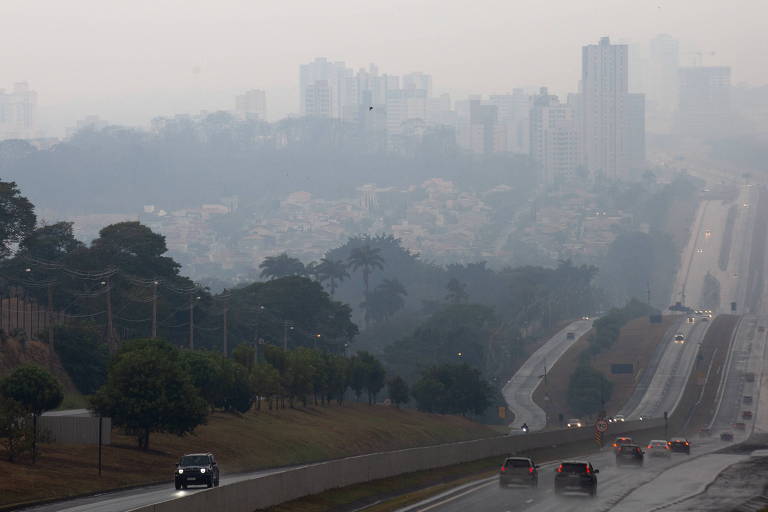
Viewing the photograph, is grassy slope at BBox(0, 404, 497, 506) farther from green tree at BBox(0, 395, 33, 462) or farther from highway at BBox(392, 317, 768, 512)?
highway at BBox(392, 317, 768, 512)

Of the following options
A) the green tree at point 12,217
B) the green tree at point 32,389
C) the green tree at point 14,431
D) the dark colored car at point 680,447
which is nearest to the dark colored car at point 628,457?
the dark colored car at point 680,447

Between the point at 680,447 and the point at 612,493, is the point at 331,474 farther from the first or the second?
the point at 680,447

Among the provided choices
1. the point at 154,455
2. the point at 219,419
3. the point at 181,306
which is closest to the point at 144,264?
the point at 181,306

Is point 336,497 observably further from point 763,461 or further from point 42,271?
point 42,271

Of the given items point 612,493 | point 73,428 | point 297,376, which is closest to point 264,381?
point 297,376

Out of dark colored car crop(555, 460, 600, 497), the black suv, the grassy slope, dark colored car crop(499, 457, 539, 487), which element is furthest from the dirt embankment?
dark colored car crop(555, 460, 600, 497)
